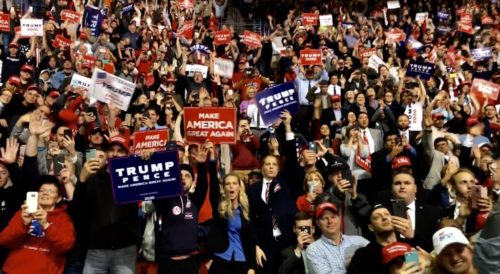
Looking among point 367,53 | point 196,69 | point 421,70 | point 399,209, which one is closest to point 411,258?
point 399,209

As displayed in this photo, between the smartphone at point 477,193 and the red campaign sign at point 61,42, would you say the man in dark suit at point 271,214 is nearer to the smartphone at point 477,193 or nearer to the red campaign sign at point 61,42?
the smartphone at point 477,193

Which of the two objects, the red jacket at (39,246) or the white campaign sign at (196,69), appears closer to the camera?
the red jacket at (39,246)

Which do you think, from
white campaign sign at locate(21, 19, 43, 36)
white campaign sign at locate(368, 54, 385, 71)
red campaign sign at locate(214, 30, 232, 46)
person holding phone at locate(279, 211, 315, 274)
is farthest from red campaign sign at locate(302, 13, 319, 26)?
person holding phone at locate(279, 211, 315, 274)

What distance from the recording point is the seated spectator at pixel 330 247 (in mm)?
5359

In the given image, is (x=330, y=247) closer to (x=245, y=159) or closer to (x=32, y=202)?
(x=32, y=202)

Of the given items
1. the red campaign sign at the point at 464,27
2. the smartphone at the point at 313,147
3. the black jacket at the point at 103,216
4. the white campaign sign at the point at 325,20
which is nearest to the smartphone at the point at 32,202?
the black jacket at the point at 103,216

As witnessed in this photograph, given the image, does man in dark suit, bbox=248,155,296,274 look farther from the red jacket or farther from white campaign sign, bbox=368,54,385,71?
white campaign sign, bbox=368,54,385,71

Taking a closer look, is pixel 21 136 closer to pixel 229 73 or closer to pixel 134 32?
pixel 229 73

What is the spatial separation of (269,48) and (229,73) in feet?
13.7

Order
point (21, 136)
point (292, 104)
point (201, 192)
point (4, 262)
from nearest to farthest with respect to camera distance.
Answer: point (4, 262) < point (201, 192) < point (21, 136) < point (292, 104)

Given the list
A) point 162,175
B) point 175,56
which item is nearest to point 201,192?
point 162,175

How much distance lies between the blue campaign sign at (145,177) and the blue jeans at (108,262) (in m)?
0.47

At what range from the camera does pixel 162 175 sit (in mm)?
6246

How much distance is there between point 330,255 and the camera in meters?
5.40
